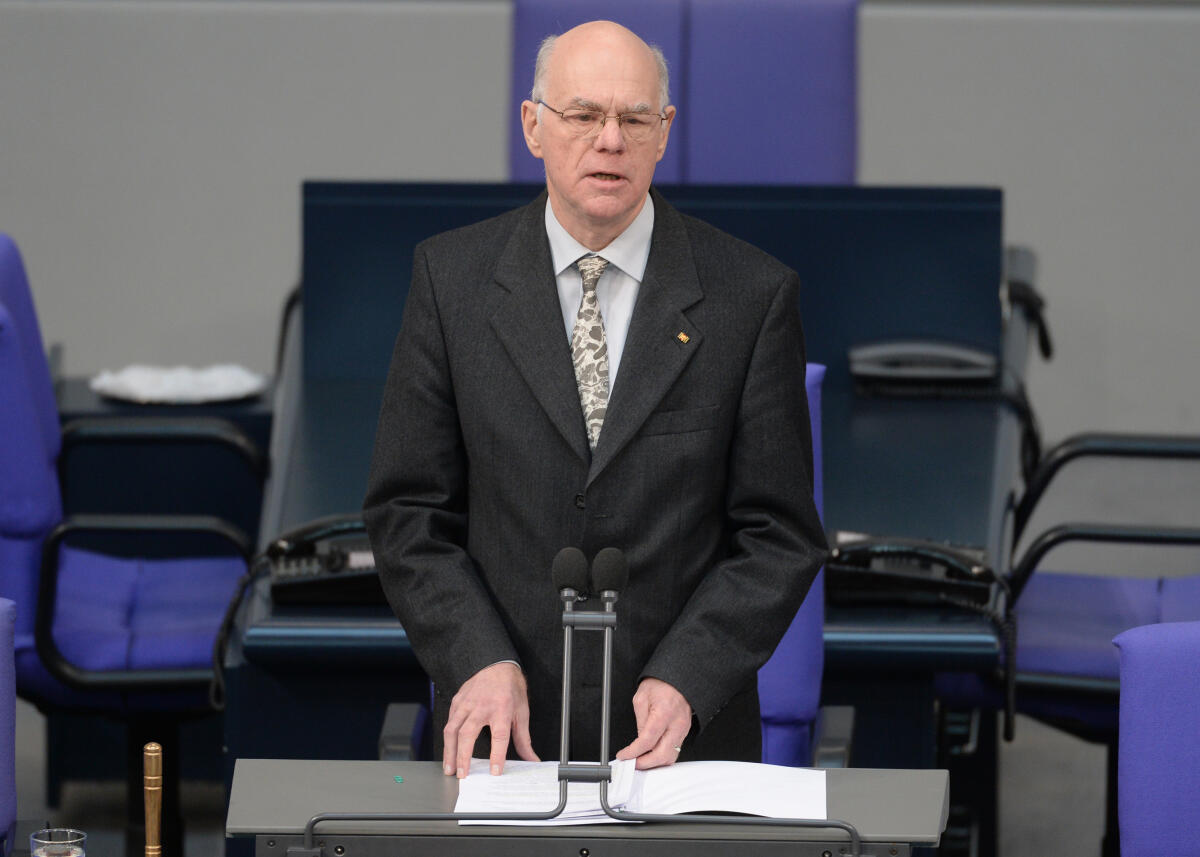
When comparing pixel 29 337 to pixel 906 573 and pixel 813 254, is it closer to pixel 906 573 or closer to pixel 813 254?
pixel 813 254

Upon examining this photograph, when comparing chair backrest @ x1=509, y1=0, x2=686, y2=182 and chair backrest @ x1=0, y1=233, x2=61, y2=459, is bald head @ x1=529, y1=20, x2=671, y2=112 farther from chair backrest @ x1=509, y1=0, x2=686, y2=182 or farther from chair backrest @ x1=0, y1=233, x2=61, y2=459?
chair backrest @ x1=509, y1=0, x2=686, y2=182

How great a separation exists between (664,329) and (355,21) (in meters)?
3.90

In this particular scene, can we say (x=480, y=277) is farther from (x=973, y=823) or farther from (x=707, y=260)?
(x=973, y=823)

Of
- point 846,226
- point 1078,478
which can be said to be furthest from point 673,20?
point 1078,478

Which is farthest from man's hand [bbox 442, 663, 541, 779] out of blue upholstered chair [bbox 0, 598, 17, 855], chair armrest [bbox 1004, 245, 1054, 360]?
chair armrest [bbox 1004, 245, 1054, 360]

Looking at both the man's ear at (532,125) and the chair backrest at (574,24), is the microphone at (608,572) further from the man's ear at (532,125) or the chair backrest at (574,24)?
the chair backrest at (574,24)

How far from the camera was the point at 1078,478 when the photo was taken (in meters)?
5.91

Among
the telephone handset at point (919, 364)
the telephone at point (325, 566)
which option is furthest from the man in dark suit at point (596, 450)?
the telephone handset at point (919, 364)

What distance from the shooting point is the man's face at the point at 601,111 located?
2.00 m

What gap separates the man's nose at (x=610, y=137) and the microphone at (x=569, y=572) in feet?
1.39

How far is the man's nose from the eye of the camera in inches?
78.2

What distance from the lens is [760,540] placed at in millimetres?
2115

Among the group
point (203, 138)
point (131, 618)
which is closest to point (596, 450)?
point (131, 618)

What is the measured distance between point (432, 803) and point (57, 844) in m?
0.42
